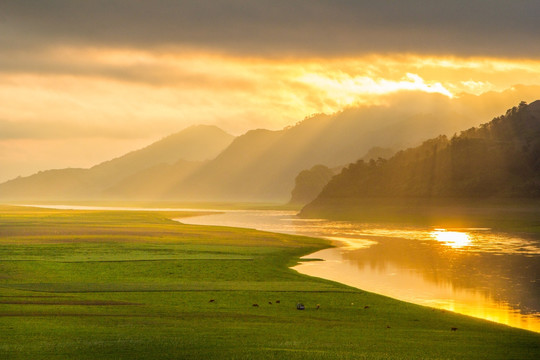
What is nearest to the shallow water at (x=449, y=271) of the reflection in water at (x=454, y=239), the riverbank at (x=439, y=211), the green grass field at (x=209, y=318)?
the reflection in water at (x=454, y=239)

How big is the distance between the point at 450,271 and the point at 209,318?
29.5 m

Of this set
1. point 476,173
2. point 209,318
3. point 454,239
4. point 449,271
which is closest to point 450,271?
point 449,271

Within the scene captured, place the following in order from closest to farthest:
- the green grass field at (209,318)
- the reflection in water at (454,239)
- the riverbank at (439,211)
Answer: the green grass field at (209,318)
the reflection in water at (454,239)
the riverbank at (439,211)

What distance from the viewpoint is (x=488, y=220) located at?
137 m

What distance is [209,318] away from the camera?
30812 millimetres

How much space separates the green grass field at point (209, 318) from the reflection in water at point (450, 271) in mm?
3188

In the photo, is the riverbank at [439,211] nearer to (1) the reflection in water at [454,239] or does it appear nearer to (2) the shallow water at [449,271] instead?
(1) the reflection in water at [454,239]

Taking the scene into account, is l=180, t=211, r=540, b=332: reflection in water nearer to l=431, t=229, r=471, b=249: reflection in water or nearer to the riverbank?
l=431, t=229, r=471, b=249: reflection in water

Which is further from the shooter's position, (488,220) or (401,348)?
(488,220)

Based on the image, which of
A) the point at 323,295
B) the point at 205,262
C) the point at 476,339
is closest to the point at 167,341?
the point at 476,339

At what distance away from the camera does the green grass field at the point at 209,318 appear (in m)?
24.3

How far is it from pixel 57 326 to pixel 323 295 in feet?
53.9

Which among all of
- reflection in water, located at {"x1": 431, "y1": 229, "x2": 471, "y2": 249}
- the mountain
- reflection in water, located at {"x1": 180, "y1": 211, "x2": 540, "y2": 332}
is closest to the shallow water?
reflection in water, located at {"x1": 180, "y1": 211, "x2": 540, "y2": 332}

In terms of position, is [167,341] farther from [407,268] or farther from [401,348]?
[407,268]
